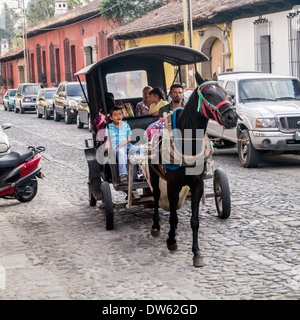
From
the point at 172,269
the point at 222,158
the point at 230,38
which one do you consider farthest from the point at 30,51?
the point at 172,269

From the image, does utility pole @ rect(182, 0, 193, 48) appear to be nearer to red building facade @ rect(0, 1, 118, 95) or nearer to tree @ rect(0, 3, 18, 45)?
red building facade @ rect(0, 1, 118, 95)

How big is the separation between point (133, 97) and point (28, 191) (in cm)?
220

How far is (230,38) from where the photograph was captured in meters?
26.1

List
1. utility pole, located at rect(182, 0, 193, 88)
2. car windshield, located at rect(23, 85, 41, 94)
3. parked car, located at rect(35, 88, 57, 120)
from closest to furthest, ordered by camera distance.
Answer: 1. utility pole, located at rect(182, 0, 193, 88)
2. parked car, located at rect(35, 88, 57, 120)
3. car windshield, located at rect(23, 85, 41, 94)

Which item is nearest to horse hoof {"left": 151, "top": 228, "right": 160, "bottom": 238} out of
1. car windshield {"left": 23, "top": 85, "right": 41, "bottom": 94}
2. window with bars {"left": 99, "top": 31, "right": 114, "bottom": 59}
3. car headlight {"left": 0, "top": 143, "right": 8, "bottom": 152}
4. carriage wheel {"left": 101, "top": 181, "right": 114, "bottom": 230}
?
carriage wheel {"left": 101, "top": 181, "right": 114, "bottom": 230}

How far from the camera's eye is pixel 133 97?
10344 millimetres

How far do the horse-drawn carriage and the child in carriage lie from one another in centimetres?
10

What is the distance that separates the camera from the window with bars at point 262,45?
23.6 meters

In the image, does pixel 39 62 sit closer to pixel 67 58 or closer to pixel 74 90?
pixel 67 58

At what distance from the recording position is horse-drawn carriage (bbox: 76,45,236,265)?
7973mm

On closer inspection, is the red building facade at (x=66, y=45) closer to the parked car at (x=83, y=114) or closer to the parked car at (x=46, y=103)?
the parked car at (x=46, y=103)

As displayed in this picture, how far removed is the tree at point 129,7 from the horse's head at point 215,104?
32.0 metres

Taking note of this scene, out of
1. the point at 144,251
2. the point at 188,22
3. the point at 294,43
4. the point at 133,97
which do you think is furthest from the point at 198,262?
the point at 188,22
